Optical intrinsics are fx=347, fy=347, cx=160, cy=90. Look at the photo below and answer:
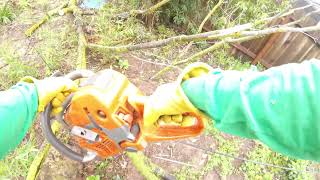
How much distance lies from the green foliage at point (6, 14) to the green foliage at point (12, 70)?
1.86 ft

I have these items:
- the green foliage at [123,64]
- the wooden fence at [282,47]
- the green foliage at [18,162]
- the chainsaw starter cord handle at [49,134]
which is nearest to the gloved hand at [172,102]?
the chainsaw starter cord handle at [49,134]

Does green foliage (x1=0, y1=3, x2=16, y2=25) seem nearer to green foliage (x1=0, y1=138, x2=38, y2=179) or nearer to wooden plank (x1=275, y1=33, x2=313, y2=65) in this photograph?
green foliage (x1=0, y1=138, x2=38, y2=179)

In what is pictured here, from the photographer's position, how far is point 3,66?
11.3 feet

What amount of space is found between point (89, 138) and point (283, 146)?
3.45ft

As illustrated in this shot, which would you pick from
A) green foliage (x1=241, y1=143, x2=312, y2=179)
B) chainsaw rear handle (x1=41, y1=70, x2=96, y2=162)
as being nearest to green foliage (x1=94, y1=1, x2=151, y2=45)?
green foliage (x1=241, y1=143, x2=312, y2=179)

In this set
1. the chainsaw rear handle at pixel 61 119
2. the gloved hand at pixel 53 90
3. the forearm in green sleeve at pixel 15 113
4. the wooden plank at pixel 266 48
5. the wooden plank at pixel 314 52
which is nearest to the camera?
the forearm in green sleeve at pixel 15 113

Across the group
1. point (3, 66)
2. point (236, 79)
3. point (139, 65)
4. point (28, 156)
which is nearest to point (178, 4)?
point (139, 65)

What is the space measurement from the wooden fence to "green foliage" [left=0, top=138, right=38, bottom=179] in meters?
3.75

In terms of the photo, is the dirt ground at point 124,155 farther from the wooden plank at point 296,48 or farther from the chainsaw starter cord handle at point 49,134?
the wooden plank at point 296,48

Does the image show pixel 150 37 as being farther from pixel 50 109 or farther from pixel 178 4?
pixel 50 109

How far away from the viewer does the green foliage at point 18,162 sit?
2.74 m

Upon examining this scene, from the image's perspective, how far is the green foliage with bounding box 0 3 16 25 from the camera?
12.9 feet

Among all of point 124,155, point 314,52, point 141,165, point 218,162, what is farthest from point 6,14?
point 314,52

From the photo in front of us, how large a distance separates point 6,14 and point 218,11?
2.75 meters
